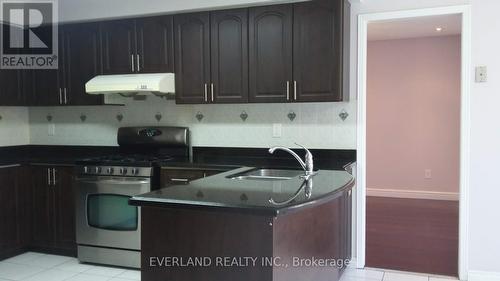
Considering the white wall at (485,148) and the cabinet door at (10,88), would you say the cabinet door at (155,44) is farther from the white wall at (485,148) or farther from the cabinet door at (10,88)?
the white wall at (485,148)

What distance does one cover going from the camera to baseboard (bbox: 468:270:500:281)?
3309mm

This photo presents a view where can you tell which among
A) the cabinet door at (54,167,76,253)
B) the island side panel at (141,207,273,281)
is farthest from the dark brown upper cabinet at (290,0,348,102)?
the cabinet door at (54,167,76,253)

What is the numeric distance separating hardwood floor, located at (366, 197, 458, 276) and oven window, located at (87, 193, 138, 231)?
81.1 inches

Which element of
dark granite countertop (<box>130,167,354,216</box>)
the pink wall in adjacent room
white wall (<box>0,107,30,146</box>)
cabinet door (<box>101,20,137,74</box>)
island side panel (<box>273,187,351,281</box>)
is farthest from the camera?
the pink wall in adjacent room

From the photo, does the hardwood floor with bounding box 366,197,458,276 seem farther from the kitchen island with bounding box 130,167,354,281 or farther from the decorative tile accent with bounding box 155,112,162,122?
the decorative tile accent with bounding box 155,112,162,122

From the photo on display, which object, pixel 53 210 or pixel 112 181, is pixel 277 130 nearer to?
pixel 112 181

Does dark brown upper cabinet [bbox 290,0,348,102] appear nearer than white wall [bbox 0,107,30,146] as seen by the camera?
Yes

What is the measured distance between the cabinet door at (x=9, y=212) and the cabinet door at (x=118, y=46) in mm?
1272

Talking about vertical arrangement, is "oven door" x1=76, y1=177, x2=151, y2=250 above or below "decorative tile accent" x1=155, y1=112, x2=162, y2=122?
below

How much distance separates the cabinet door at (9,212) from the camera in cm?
383

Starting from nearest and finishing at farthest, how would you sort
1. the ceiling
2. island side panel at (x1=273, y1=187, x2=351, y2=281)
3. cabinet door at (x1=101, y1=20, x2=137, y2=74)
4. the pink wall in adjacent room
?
island side panel at (x1=273, y1=187, x2=351, y2=281), cabinet door at (x1=101, y1=20, x2=137, y2=74), the ceiling, the pink wall in adjacent room

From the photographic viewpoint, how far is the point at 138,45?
3918mm

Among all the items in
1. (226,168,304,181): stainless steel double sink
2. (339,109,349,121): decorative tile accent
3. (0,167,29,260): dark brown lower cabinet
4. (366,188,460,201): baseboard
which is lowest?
(366,188,460,201): baseboard

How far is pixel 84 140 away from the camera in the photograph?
454 cm
